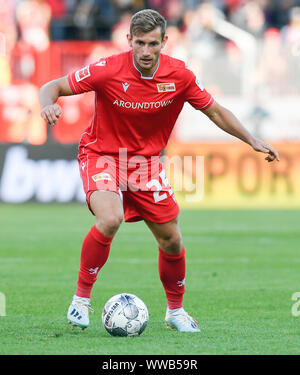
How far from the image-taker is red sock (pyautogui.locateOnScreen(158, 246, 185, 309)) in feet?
20.4

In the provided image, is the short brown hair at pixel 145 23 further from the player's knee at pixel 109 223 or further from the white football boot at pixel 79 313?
the white football boot at pixel 79 313

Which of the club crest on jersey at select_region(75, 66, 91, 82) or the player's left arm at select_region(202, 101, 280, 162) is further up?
the club crest on jersey at select_region(75, 66, 91, 82)

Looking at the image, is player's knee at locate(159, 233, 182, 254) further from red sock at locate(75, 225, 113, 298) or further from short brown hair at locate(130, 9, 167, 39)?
short brown hair at locate(130, 9, 167, 39)

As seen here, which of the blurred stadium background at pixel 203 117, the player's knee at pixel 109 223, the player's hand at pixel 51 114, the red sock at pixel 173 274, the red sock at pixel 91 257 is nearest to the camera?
the player's hand at pixel 51 114

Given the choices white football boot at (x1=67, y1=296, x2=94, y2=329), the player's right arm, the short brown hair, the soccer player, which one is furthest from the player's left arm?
white football boot at (x1=67, y1=296, x2=94, y2=329)

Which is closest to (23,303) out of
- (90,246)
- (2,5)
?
(90,246)

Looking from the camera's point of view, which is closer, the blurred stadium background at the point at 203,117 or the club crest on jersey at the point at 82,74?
the club crest on jersey at the point at 82,74

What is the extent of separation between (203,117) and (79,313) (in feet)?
39.1

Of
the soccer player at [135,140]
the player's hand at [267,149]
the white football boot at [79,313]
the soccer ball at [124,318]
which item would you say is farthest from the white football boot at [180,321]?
the player's hand at [267,149]

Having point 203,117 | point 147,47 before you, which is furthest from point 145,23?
point 203,117

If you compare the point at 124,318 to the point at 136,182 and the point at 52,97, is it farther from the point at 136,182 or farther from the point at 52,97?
the point at 52,97

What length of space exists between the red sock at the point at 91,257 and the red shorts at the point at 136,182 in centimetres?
33

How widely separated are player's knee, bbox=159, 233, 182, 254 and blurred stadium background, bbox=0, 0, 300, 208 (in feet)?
A: 34.6

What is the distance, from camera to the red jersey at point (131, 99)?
6.00m
